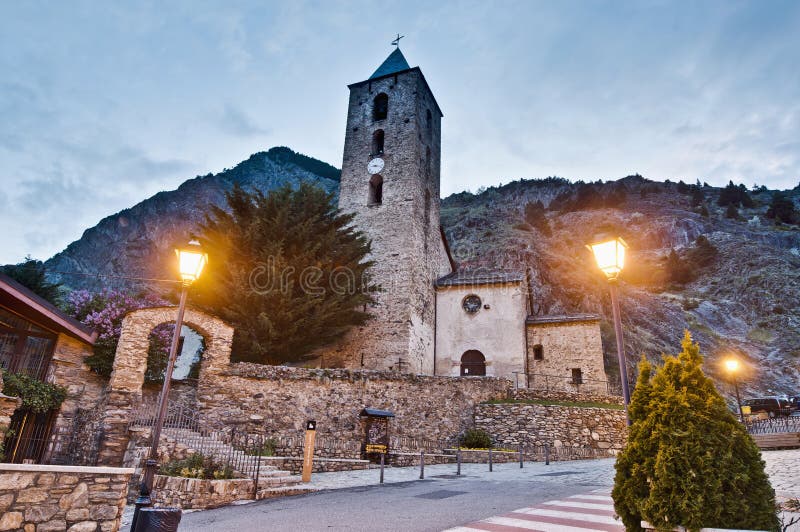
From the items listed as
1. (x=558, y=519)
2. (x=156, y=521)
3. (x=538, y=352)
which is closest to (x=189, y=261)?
(x=156, y=521)

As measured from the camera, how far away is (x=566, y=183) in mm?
75188

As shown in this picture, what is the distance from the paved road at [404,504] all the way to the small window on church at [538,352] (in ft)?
42.8

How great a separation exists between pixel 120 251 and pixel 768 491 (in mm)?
57698

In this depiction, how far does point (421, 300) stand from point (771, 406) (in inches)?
668

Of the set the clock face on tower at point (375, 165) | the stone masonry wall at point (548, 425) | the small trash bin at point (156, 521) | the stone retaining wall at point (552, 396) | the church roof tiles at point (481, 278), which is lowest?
the small trash bin at point (156, 521)

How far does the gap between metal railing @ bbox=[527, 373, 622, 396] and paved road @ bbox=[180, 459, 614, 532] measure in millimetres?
12307

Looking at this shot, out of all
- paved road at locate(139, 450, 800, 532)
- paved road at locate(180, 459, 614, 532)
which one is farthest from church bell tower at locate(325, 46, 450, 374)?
paved road at locate(180, 459, 614, 532)

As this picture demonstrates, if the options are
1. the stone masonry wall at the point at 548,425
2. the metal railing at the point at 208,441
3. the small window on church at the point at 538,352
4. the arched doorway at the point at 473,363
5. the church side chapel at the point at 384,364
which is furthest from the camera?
the small window on church at the point at 538,352

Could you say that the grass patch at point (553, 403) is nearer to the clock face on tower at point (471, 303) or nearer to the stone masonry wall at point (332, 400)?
the stone masonry wall at point (332, 400)

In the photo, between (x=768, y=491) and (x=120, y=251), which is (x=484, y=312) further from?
(x=120, y=251)

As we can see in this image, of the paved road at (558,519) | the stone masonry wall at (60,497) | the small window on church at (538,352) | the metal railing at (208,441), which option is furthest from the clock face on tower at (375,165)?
the stone masonry wall at (60,497)

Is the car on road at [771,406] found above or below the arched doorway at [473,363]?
below

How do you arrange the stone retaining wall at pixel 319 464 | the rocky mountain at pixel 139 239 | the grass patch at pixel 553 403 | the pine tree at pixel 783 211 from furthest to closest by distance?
1. the pine tree at pixel 783 211
2. the rocky mountain at pixel 139 239
3. the grass patch at pixel 553 403
4. the stone retaining wall at pixel 319 464

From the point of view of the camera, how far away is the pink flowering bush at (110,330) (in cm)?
1321
